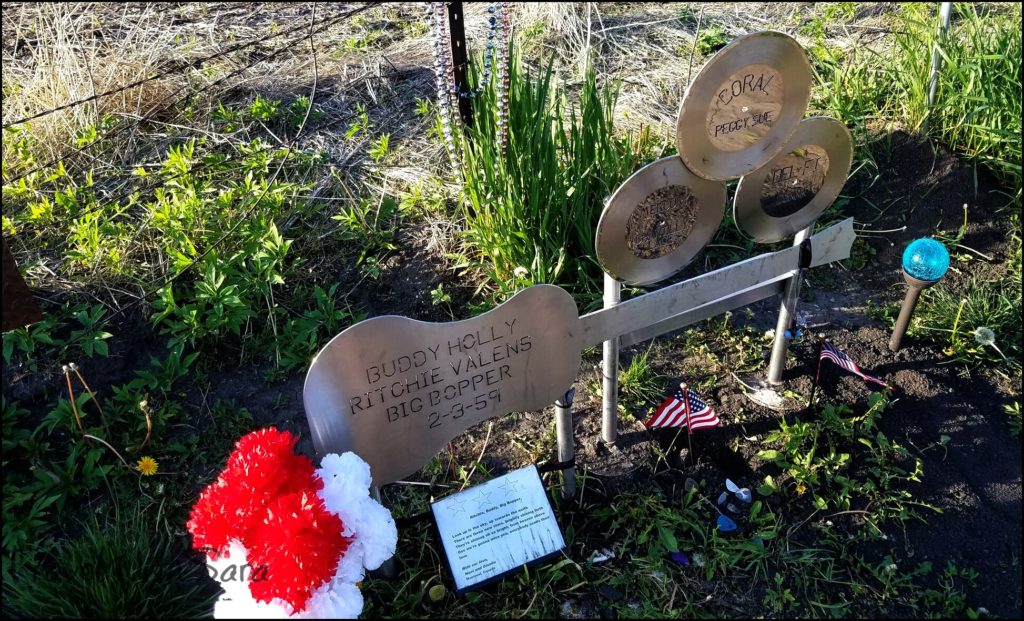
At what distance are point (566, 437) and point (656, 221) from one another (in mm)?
734

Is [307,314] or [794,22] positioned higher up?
[794,22]

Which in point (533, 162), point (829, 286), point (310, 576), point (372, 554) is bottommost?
point (829, 286)

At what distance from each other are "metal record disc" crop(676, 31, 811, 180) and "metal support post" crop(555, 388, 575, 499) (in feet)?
2.59

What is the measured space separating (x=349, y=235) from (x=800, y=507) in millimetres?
2068

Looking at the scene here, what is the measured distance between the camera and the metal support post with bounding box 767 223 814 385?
2635mm

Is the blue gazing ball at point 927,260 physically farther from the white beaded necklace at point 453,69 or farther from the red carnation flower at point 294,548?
the red carnation flower at point 294,548

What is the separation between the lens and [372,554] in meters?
1.81

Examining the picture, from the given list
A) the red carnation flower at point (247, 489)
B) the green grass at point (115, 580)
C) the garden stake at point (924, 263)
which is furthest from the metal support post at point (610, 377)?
the green grass at point (115, 580)

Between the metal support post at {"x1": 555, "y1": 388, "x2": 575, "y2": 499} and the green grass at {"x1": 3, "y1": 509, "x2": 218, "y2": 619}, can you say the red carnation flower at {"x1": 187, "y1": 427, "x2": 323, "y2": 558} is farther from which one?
the metal support post at {"x1": 555, "y1": 388, "x2": 575, "y2": 499}

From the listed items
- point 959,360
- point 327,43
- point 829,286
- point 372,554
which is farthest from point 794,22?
point 372,554

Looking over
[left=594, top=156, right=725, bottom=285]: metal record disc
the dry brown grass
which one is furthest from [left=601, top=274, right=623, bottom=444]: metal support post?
the dry brown grass

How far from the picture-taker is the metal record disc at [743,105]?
2.01m

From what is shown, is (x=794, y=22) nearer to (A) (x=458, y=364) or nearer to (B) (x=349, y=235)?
(B) (x=349, y=235)

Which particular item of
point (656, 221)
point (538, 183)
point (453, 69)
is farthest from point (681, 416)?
point (453, 69)
